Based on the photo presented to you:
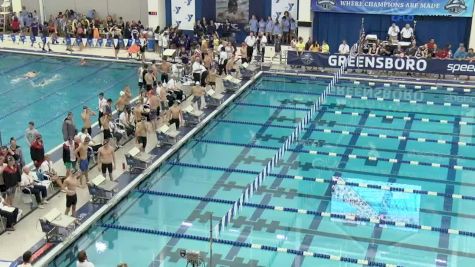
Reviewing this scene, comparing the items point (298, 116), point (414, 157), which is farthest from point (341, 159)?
point (298, 116)

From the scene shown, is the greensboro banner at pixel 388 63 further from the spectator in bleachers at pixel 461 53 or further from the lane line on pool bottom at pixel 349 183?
the lane line on pool bottom at pixel 349 183

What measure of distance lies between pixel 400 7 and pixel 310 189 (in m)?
11.1

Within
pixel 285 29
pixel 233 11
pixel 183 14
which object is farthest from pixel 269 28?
pixel 183 14

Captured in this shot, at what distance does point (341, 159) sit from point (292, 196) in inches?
86.5

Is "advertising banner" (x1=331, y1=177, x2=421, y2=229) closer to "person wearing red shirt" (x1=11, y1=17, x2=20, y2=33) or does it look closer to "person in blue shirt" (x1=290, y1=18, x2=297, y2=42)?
"person in blue shirt" (x1=290, y1=18, x2=297, y2=42)

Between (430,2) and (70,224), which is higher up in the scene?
(430,2)

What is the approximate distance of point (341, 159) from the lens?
14016 millimetres

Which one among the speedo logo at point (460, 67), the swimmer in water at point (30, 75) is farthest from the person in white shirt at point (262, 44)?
the swimmer in water at point (30, 75)

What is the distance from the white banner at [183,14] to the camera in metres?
24.4

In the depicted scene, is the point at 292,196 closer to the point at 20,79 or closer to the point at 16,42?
the point at 20,79

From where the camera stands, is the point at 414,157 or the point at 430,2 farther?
the point at 430,2

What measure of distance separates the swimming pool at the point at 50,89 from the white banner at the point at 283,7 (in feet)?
18.1

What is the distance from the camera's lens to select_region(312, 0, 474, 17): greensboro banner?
69.3 feet

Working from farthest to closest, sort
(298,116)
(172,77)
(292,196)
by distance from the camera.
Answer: (172,77)
(298,116)
(292,196)
